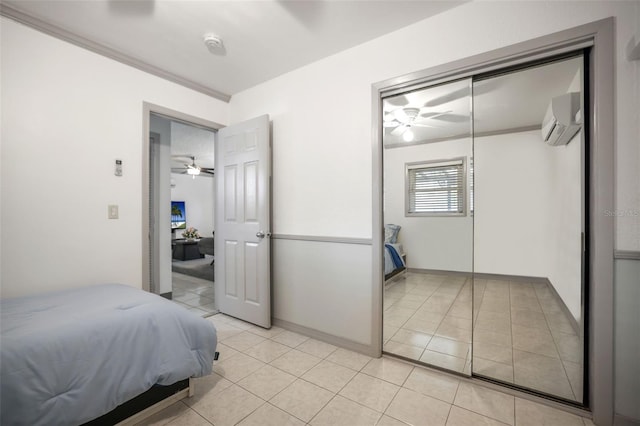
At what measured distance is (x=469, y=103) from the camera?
214 centimetres

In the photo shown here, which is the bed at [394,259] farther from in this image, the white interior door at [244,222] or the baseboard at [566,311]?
the baseboard at [566,311]

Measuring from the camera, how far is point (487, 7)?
5.95 ft

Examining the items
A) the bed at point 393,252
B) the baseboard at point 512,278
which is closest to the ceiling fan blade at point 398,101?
the bed at point 393,252

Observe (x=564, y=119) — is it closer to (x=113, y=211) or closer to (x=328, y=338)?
(x=328, y=338)

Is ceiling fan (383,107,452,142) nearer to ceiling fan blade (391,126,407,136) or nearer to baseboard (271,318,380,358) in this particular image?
ceiling fan blade (391,126,407,136)

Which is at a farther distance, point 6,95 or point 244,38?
point 244,38

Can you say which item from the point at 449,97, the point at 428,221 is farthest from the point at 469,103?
the point at 428,221

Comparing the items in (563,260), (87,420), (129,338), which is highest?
(563,260)

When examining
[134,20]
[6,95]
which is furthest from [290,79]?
[6,95]

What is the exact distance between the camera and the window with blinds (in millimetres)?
3025

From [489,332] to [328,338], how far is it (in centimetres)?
161

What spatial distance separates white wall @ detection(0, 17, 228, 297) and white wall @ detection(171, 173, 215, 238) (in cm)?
662

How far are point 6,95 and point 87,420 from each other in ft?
7.28

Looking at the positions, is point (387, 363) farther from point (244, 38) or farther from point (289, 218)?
point (244, 38)
